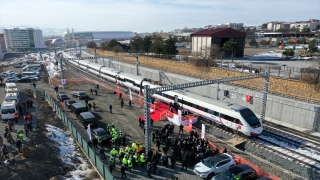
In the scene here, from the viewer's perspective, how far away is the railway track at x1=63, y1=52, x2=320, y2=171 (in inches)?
680

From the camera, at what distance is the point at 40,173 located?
595 inches

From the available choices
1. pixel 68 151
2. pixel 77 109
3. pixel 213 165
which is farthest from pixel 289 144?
pixel 77 109

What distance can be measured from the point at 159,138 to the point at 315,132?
15.0 m

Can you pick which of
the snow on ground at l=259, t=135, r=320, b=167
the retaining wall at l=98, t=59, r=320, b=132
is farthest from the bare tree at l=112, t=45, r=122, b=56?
the snow on ground at l=259, t=135, r=320, b=167

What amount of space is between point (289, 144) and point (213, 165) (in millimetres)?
8891

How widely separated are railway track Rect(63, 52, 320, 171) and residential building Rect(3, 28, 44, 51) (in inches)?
6209

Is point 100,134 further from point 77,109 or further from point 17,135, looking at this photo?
point 77,109

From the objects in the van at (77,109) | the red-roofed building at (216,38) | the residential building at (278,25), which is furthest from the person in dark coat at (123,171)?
the residential building at (278,25)

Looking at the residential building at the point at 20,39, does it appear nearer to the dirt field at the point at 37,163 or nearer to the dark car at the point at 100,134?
the dirt field at the point at 37,163

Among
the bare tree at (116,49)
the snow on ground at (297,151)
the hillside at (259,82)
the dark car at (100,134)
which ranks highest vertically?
the bare tree at (116,49)

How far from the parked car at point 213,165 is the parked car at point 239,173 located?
82cm

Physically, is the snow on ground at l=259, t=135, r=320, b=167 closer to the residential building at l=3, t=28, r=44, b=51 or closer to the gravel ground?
the gravel ground

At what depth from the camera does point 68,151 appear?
730 inches

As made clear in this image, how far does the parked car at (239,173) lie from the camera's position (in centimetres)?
1378
